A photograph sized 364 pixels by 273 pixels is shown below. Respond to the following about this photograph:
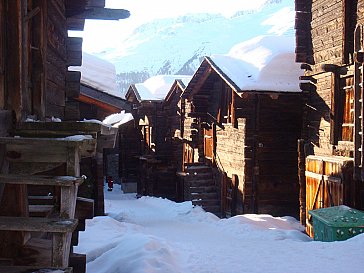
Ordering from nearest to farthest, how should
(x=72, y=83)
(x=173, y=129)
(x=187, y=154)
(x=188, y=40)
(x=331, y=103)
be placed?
(x=72, y=83), (x=331, y=103), (x=187, y=154), (x=173, y=129), (x=188, y=40)

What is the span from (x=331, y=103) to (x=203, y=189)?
8260mm

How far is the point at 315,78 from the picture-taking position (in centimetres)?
1225

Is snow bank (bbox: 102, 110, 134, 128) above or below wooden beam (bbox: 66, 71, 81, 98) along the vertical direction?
below

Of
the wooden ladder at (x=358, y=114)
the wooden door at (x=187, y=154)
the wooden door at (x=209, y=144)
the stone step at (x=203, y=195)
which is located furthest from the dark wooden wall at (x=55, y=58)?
the wooden door at (x=187, y=154)

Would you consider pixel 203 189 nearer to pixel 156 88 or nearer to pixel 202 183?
pixel 202 183

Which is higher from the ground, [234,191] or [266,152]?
[266,152]

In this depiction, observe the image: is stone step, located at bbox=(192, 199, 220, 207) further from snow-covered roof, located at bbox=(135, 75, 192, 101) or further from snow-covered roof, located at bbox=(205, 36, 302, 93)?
snow-covered roof, located at bbox=(135, 75, 192, 101)

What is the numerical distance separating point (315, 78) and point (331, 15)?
5.94 feet

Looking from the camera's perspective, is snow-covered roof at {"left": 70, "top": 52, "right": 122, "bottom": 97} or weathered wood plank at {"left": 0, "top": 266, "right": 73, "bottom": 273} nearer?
weathered wood plank at {"left": 0, "top": 266, "right": 73, "bottom": 273}

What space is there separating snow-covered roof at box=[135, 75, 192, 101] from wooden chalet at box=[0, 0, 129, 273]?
20708mm

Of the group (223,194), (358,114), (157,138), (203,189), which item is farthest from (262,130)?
(157,138)

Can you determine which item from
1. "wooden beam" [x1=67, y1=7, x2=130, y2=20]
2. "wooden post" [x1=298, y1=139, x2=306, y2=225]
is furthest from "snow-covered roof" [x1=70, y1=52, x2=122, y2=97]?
"wooden post" [x1=298, y1=139, x2=306, y2=225]

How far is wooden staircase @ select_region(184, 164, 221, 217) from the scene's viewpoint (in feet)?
58.1

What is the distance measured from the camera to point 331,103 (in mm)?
11070
